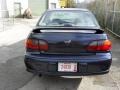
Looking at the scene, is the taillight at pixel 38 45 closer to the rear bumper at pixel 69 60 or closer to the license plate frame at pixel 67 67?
the rear bumper at pixel 69 60

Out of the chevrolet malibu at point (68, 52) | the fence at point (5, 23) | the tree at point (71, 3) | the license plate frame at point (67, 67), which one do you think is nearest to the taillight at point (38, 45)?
the chevrolet malibu at point (68, 52)

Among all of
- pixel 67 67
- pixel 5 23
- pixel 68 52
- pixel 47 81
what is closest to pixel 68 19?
pixel 68 52

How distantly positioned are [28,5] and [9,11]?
5.19 metres

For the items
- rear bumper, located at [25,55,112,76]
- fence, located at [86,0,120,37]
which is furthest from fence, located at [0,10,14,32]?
rear bumper, located at [25,55,112,76]

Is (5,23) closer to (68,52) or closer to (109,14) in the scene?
(109,14)

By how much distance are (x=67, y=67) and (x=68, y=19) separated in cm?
167

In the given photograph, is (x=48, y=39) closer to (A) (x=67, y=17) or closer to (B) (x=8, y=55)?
(A) (x=67, y=17)

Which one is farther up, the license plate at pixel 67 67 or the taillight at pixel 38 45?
the taillight at pixel 38 45

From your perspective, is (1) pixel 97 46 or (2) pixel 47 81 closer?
(1) pixel 97 46

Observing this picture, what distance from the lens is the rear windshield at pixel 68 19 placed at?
6.05m

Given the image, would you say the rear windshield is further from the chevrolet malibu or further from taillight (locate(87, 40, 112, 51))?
taillight (locate(87, 40, 112, 51))

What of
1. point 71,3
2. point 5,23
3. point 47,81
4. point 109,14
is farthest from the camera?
point 71,3

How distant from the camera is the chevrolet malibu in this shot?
4969mm

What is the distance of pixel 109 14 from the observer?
15.7 metres
